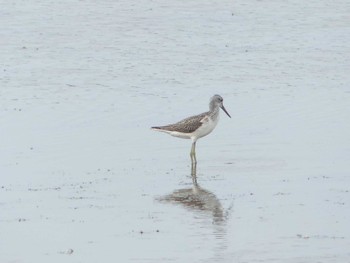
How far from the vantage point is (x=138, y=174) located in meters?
17.9

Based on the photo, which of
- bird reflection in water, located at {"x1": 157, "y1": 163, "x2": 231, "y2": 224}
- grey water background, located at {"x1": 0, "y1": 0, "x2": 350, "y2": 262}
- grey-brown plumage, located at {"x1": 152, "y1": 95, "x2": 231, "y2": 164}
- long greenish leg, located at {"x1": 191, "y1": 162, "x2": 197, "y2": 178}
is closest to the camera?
grey water background, located at {"x1": 0, "y1": 0, "x2": 350, "y2": 262}

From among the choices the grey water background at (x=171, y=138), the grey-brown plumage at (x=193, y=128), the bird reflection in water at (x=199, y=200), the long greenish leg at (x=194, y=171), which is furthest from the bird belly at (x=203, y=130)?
the bird reflection in water at (x=199, y=200)

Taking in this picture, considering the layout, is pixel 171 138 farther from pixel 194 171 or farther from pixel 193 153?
pixel 194 171

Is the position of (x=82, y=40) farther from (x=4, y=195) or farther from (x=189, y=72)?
(x=4, y=195)

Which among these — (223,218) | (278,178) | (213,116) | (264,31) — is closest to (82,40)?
(264,31)

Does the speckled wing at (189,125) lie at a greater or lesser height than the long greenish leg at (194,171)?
greater

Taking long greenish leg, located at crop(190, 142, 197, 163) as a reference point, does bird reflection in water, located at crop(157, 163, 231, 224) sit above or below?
above

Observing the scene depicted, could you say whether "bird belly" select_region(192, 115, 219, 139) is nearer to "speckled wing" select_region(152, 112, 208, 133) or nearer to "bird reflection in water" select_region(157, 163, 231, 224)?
"speckled wing" select_region(152, 112, 208, 133)

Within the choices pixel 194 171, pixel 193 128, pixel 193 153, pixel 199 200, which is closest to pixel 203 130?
pixel 193 128

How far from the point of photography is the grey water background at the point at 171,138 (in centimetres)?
1411

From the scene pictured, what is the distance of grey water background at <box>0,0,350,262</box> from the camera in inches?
555

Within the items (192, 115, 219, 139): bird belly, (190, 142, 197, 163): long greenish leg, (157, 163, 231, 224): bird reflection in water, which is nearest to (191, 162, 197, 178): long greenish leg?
(190, 142, 197, 163): long greenish leg

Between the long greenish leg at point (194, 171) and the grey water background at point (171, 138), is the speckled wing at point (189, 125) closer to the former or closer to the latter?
the grey water background at point (171, 138)

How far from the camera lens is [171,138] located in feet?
68.9
